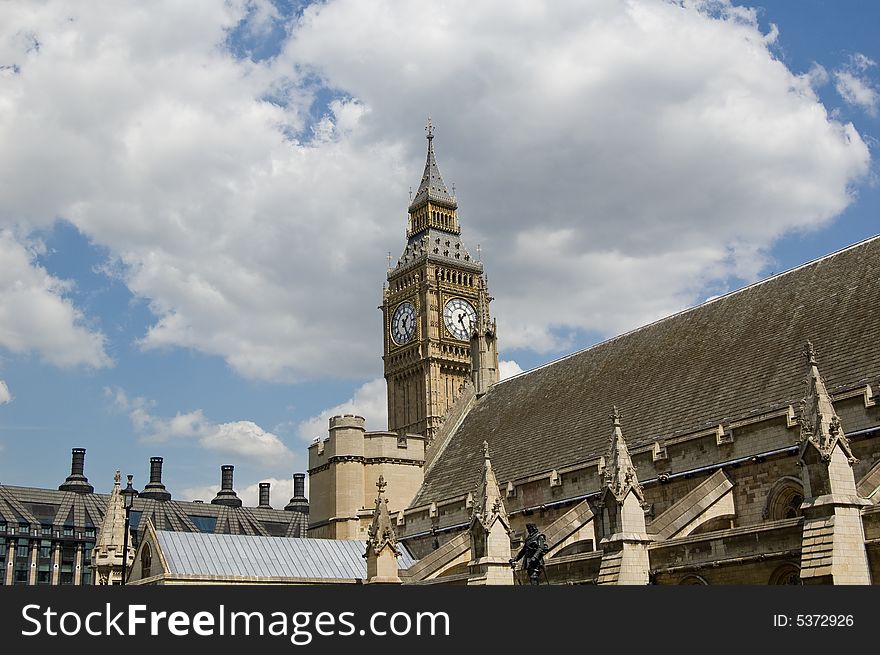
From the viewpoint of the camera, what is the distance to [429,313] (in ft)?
293

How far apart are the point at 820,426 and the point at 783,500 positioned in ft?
16.9

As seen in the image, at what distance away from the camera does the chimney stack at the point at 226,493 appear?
117 m

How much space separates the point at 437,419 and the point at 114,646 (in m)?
69.9

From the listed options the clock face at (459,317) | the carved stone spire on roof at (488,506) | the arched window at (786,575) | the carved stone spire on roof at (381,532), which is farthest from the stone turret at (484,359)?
the clock face at (459,317)

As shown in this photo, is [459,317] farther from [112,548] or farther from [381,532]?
[381,532]

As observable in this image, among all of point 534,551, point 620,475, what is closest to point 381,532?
point 534,551

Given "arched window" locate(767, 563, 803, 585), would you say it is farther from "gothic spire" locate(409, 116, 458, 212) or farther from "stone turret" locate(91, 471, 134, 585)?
"gothic spire" locate(409, 116, 458, 212)

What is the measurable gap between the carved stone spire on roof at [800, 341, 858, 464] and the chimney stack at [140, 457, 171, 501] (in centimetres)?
9527

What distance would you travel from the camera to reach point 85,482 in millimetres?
106562

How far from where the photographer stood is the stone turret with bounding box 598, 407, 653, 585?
2530 centimetres

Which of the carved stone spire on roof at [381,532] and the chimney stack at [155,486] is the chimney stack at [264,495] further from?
the carved stone spire on roof at [381,532]

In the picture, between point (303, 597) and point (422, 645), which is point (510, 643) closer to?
point (422, 645)

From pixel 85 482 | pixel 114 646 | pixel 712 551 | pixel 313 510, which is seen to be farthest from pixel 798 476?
pixel 85 482

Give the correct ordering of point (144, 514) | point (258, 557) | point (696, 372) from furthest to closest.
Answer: point (144, 514), point (258, 557), point (696, 372)
